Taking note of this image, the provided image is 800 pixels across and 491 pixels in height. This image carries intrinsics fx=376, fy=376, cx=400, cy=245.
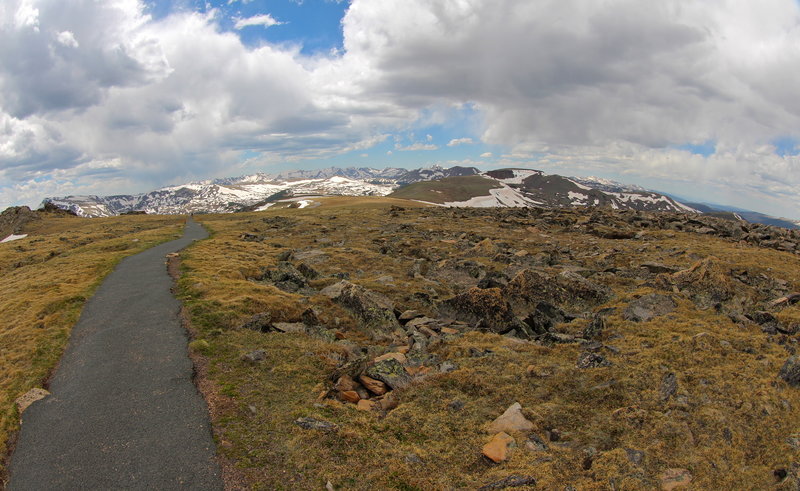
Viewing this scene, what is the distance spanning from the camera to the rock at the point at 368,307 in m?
22.3

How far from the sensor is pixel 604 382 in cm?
1481

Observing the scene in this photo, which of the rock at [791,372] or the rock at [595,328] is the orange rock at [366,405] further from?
the rock at [791,372]

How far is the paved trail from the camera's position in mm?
10719

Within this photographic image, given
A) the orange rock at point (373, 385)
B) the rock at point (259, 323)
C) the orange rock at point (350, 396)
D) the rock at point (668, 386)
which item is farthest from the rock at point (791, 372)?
the rock at point (259, 323)

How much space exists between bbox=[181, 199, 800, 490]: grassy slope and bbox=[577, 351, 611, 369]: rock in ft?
1.43

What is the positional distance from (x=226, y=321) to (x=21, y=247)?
62361mm

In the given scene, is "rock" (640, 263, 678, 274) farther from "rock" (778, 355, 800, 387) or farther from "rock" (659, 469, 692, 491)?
"rock" (659, 469, 692, 491)

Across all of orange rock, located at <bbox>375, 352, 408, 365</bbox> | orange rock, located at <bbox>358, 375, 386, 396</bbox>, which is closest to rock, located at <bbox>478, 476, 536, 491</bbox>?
orange rock, located at <bbox>358, 375, 386, 396</bbox>

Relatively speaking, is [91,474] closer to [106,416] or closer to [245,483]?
[106,416]

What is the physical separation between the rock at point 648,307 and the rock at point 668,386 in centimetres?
721

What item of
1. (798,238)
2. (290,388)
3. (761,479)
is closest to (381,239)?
(290,388)

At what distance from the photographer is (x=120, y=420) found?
13125 millimetres

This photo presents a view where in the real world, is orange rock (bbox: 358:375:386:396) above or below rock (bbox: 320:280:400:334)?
below

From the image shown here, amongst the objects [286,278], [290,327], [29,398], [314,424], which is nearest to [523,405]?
[314,424]
